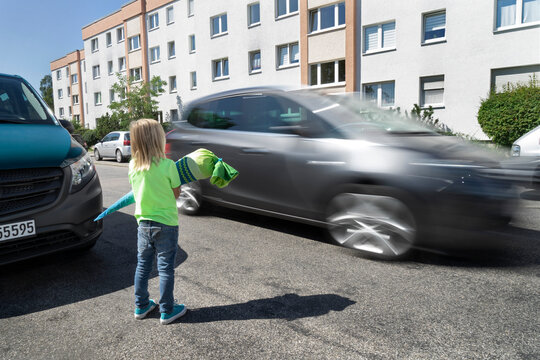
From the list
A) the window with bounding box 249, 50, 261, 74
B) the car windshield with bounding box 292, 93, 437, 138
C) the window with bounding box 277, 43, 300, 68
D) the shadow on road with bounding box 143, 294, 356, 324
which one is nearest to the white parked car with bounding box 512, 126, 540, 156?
the car windshield with bounding box 292, 93, 437, 138

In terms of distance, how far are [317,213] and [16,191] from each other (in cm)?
279

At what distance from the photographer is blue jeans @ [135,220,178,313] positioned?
2.76 m

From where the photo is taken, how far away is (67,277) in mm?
3688

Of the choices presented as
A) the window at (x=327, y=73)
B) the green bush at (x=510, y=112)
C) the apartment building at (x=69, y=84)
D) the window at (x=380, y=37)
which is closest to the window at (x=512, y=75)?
the green bush at (x=510, y=112)

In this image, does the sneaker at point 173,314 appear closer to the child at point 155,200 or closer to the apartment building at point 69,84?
the child at point 155,200

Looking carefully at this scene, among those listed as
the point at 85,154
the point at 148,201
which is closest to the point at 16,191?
the point at 85,154

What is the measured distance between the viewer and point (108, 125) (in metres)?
33.2

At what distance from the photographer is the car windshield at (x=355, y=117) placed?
4.36 metres

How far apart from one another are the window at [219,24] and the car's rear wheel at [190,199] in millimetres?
22638

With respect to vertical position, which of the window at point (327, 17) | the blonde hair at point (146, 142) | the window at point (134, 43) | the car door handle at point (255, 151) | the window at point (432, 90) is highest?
the window at point (134, 43)

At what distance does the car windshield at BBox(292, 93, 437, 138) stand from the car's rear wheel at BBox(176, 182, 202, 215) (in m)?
2.24

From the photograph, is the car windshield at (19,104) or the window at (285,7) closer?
the car windshield at (19,104)

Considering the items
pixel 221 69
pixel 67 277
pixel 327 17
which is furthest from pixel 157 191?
pixel 221 69

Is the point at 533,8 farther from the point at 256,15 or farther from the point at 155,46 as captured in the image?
the point at 155,46
